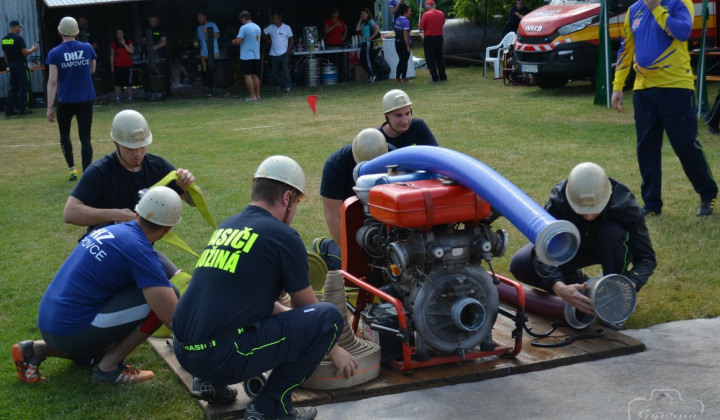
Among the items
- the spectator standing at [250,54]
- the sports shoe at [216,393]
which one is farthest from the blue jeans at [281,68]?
the sports shoe at [216,393]

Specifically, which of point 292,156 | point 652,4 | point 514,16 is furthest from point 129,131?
point 514,16

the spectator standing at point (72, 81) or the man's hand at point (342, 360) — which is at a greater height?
the spectator standing at point (72, 81)

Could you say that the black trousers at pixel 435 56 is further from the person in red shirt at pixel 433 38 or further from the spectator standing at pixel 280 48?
the spectator standing at pixel 280 48

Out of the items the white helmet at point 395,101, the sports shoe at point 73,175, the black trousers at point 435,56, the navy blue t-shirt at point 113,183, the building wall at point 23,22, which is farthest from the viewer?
the black trousers at point 435,56

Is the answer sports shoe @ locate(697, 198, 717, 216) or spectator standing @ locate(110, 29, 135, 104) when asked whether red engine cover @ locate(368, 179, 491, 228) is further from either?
spectator standing @ locate(110, 29, 135, 104)

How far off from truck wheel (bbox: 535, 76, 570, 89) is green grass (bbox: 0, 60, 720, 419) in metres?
0.32

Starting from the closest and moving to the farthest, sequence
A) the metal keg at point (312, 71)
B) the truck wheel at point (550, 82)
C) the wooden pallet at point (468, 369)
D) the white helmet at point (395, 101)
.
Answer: the wooden pallet at point (468, 369)
the white helmet at point (395, 101)
the truck wheel at point (550, 82)
the metal keg at point (312, 71)

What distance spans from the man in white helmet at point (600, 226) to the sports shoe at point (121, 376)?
237cm

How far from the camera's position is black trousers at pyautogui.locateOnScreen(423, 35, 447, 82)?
2003cm

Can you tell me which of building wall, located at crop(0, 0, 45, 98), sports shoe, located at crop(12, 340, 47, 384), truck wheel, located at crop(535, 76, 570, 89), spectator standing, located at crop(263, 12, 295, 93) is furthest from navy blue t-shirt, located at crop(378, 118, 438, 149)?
building wall, located at crop(0, 0, 45, 98)

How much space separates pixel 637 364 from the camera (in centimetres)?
455

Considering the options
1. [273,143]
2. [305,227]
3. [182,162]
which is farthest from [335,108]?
[305,227]

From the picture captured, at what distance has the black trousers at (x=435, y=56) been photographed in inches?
789

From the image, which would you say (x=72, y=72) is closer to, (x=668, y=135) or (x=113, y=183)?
(x=113, y=183)
